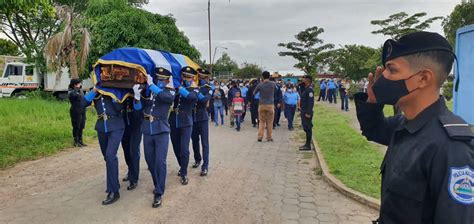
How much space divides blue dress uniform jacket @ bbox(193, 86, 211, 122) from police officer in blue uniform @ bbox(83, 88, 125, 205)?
160 centimetres

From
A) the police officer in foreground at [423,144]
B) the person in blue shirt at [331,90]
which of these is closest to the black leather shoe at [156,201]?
the police officer in foreground at [423,144]

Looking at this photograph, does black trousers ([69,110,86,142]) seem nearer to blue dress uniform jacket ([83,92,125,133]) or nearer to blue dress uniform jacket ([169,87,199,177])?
blue dress uniform jacket ([169,87,199,177])

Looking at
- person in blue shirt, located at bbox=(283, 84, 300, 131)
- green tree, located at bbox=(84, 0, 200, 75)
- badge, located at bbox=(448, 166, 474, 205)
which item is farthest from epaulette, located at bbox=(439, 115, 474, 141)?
green tree, located at bbox=(84, 0, 200, 75)

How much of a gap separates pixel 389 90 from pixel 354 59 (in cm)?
4247

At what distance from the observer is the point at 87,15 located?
798 inches

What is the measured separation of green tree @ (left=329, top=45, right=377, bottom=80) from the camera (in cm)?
4181

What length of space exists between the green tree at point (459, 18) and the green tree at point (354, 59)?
9949mm

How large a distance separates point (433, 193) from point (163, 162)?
4.11 m

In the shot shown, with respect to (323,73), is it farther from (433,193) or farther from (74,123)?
(433,193)

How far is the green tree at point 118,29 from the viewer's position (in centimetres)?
1811

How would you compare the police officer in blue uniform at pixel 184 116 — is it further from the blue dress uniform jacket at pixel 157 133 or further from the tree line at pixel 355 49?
the tree line at pixel 355 49

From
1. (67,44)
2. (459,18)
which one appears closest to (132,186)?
(67,44)

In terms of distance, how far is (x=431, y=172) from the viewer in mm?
1557

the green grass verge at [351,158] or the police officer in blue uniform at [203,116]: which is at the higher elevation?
the police officer in blue uniform at [203,116]
